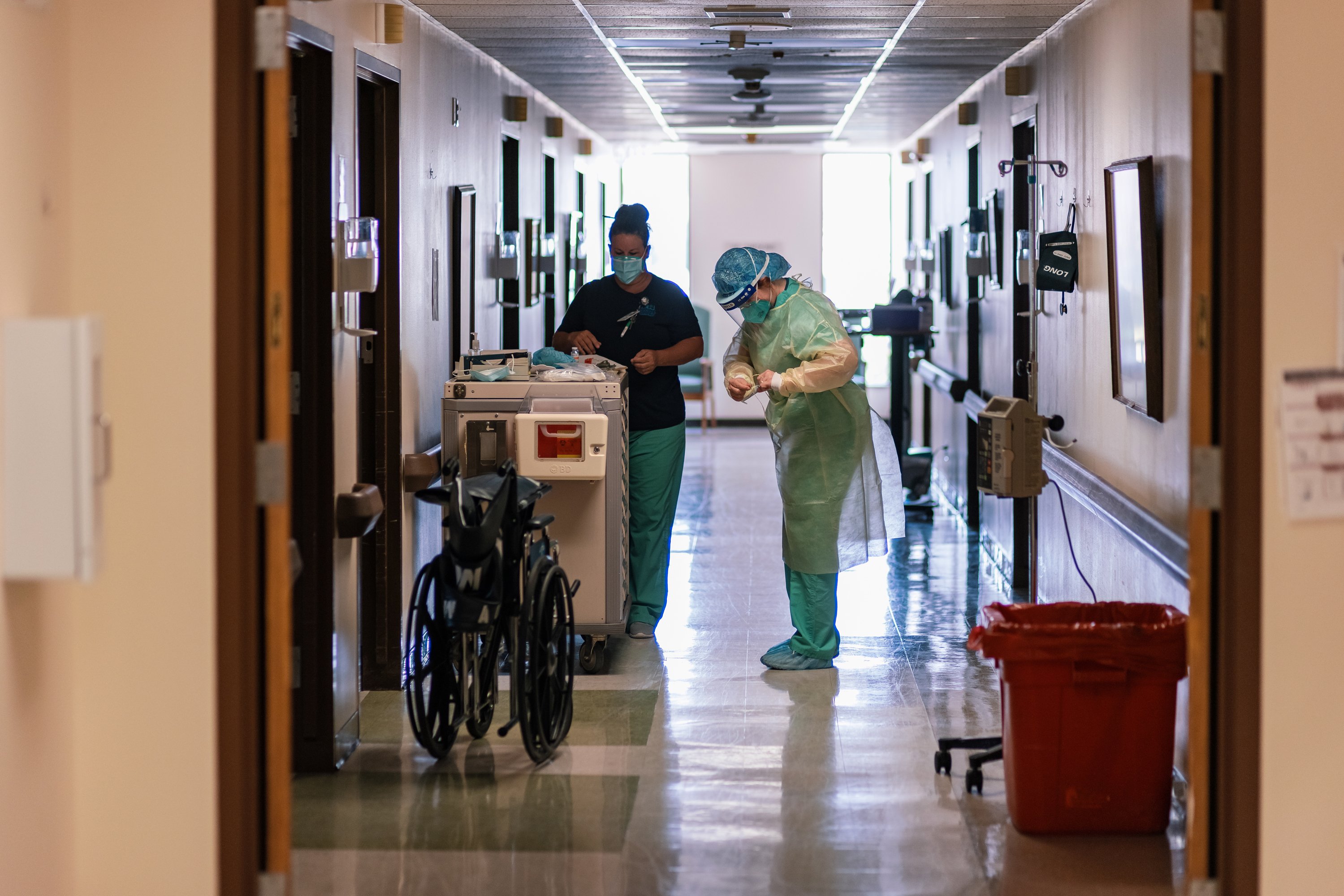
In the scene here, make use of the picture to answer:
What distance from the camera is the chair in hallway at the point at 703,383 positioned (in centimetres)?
1412

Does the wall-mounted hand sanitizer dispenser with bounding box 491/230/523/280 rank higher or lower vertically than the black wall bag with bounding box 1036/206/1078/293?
higher

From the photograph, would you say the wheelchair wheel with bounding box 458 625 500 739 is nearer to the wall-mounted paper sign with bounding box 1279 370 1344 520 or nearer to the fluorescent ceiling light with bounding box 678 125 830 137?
the wall-mounted paper sign with bounding box 1279 370 1344 520

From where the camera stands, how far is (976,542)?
831 cm

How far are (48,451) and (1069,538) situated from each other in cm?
397

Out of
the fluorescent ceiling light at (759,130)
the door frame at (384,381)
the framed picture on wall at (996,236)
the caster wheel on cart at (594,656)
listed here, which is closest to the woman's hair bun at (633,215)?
the door frame at (384,381)

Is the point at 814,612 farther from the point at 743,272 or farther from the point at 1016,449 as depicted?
the point at 743,272

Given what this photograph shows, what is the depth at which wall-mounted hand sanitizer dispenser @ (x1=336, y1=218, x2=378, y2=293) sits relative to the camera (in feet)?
14.0

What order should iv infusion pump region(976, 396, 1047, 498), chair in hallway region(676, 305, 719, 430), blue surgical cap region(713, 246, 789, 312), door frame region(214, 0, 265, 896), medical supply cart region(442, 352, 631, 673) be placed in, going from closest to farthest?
door frame region(214, 0, 265, 896)
iv infusion pump region(976, 396, 1047, 498)
medical supply cart region(442, 352, 631, 673)
blue surgical cap region(713, 246, 789, 312)
chair in hallway region(676, 305, 719, 430)

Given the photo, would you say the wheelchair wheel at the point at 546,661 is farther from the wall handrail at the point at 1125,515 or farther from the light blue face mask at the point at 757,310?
the wall handrail at the point at 1125,515

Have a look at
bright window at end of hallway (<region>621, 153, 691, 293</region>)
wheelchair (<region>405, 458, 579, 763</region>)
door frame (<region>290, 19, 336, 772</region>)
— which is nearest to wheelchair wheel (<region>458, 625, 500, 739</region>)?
wheelchair (<region>405, 458, 579, 763</region>)

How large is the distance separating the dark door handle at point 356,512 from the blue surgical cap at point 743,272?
1569 mm

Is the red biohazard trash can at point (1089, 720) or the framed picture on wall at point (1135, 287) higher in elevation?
the framed picture on wall at point (1135, 287)

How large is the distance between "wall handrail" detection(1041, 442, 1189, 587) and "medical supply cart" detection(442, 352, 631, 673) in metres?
1.56

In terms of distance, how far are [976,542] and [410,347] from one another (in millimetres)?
4115
